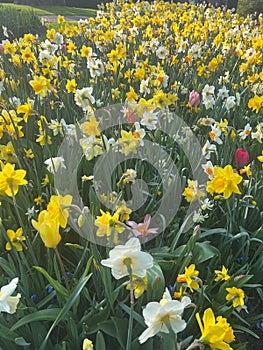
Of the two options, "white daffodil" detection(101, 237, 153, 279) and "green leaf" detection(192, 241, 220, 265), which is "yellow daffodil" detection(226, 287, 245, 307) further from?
"white daffodil" detection(101, 237, 153, 279)

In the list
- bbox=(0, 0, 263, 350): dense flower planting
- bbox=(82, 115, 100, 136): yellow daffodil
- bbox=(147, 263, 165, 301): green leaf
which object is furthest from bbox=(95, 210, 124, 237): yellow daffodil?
bbox=(82, 115, 100, 136): yellow daffodil

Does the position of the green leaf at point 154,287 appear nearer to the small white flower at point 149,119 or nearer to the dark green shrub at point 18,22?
the small white flower at point 149,119

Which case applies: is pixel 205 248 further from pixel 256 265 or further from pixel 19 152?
pixel 19 152

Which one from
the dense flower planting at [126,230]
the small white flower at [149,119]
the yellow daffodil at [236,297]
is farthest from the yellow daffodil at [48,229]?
the small white flower at [149,119]

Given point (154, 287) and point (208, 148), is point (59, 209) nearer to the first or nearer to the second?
point (154, 287)

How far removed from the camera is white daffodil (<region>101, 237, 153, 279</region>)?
0.88 metres

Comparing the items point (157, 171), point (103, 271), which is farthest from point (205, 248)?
point (157, 171)

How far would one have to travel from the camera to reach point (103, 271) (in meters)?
1.29

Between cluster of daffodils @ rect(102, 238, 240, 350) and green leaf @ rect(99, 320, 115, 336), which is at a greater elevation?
cluster of daffodils @ rect(102, 238, 240, 350)

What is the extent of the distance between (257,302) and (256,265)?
0.84 ft

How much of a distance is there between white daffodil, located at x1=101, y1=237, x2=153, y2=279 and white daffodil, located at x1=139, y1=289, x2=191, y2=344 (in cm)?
10

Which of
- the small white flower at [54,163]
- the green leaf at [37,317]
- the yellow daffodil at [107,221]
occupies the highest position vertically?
the yellow daffodil at [107,221]

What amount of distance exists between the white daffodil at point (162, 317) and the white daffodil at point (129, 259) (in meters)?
0.10

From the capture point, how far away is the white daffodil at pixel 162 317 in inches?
32.7
